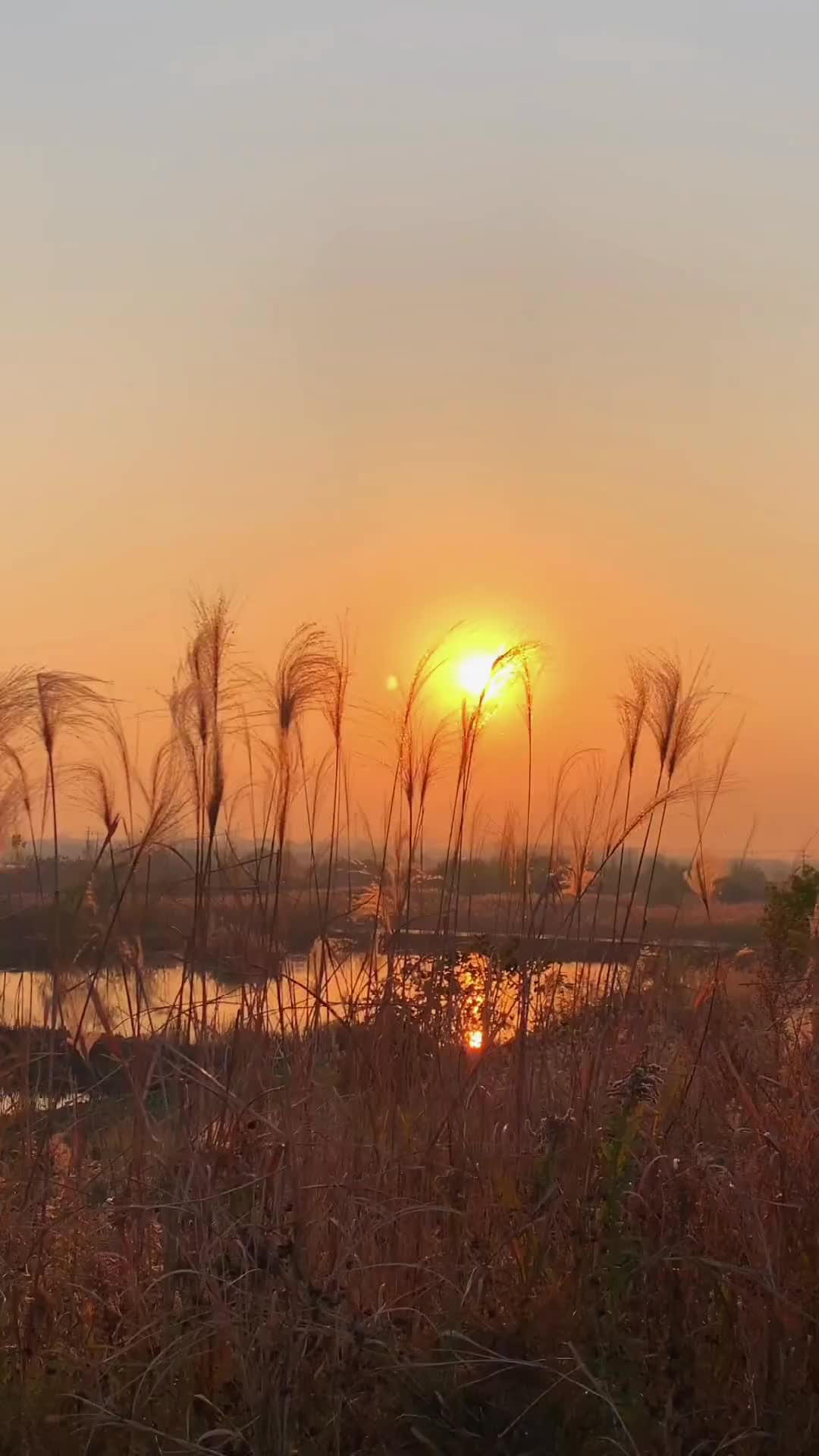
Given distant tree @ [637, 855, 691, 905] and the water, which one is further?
distant tree @ [637, 855, 691, 905]

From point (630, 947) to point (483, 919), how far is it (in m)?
0.55

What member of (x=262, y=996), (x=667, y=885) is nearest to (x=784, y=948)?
(x=667, y=885)

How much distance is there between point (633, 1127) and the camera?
3.12 meters

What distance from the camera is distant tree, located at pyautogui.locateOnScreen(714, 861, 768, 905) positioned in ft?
16.5

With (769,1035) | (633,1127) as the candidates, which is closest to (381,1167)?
(633,1127)

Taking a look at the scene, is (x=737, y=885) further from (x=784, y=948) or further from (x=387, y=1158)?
(x=387, y=1158)

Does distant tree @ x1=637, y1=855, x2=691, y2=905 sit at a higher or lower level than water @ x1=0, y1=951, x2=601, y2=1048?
higher

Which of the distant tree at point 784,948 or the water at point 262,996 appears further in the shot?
the distant tree at point 784,948

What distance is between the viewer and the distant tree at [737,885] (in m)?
5.03

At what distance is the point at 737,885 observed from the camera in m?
5.49

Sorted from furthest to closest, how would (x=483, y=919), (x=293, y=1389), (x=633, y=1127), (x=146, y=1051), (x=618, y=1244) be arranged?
(x=483, y=919)
(x=146, y=1051)
(x=633, y=1127)
(x=618, y=1244)
(x=293, y=1389)

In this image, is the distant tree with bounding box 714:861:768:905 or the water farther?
the distant tree with bounding box 714:861:768:905

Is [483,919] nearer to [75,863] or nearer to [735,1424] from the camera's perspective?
[75,863]

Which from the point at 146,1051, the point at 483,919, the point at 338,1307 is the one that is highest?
the point at 483,919
